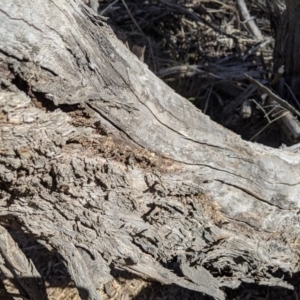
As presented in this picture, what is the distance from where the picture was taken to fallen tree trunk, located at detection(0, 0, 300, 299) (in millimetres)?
1317

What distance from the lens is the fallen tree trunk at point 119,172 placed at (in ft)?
4.32

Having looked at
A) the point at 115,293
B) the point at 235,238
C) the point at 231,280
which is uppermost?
the point at 235,238

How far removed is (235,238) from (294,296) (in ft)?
2.48

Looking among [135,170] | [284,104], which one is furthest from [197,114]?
[284,104]

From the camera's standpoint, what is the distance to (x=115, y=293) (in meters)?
2.35

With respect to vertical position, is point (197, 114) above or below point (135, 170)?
above

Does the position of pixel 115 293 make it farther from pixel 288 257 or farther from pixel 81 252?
pixel 288 257

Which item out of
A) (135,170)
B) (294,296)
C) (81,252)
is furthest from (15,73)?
(294,296)

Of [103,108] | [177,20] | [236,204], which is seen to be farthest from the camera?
[177,20]

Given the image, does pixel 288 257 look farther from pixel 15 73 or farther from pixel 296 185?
pixel 15 73

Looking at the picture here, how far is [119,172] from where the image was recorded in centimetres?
155

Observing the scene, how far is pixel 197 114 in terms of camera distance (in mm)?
1670

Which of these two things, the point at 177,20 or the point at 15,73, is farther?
the point at 177,20

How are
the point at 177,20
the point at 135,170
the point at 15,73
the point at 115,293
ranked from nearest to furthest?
the point at 15,73, the point at 135,170, the point at 115,293, the point at 177,20
